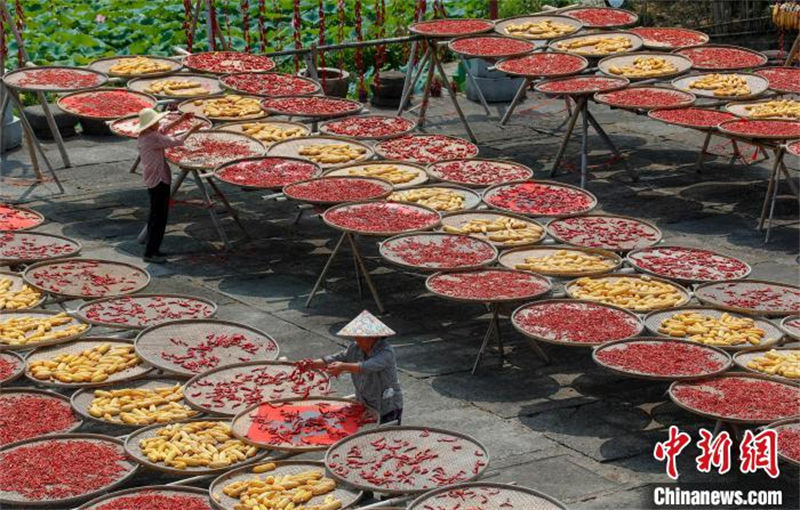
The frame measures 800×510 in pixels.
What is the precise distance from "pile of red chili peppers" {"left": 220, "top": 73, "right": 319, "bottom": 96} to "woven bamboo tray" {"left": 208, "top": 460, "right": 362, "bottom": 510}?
8.53m

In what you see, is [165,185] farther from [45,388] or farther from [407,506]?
[407,506]

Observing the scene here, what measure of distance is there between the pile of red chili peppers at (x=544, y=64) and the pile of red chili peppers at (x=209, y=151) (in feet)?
12.8

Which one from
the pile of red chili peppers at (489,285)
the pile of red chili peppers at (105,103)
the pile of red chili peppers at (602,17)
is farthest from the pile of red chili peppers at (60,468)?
the pile of red chili peppers at (602,17)

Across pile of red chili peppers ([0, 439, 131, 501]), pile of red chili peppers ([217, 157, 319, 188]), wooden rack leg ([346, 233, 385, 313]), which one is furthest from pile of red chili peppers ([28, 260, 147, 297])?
pile of red chili peppers ([0, 439, 131, 501])

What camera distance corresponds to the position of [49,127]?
19.5 metres

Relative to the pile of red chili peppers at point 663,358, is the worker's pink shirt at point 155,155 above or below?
above

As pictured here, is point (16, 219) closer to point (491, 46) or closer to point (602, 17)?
point (491, 46)

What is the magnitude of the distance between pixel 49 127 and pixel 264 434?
10112 mm

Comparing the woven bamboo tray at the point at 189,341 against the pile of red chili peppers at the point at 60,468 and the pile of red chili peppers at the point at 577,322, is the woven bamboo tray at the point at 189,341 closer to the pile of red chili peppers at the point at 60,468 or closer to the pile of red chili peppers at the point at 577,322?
the pile of red chili peppers at the point at 60,468

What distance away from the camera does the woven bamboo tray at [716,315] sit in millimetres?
12055

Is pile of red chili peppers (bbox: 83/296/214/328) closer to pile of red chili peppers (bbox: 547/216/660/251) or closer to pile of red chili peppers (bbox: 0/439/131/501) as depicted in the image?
pile of red chili peppers (bbox: 0/439/131/501)

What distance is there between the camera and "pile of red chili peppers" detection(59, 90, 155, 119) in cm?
1662

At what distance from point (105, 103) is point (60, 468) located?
299 inches

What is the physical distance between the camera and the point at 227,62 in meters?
18.8
